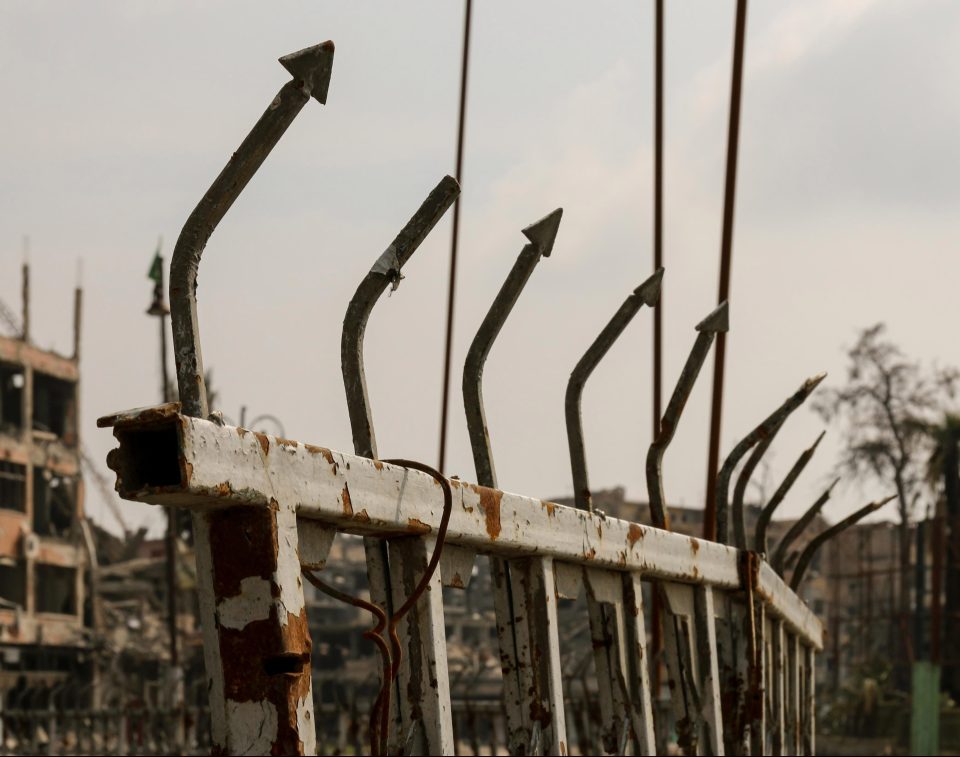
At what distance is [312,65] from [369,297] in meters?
0.58

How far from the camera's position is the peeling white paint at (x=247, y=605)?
2.38 meters

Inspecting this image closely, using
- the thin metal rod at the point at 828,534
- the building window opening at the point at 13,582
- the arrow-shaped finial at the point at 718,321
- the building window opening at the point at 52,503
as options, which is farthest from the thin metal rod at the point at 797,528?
the building window opening at the point at 52,503

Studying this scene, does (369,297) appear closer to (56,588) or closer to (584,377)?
(584,377)

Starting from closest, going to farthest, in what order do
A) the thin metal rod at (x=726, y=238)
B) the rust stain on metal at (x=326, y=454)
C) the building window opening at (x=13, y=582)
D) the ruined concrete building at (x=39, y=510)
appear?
the rust stain on metal at (x=326, y=454) < the thin metal rod at (x=726, y=238) < the ruined concrete building at (x=39, y=510) < the building window opening at (x=13, y=582)

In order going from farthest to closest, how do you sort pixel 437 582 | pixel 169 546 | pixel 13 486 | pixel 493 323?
1. pixel 13 486
2. pixel 169 546
3. pixel 493 323
4. pixel 437 582

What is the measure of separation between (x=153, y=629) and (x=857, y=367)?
855 inches

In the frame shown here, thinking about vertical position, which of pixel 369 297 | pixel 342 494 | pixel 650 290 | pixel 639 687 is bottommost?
pixel 639 687

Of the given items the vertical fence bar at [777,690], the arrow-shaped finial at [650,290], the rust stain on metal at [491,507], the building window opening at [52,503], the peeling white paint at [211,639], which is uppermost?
the building window opening at [52,503]

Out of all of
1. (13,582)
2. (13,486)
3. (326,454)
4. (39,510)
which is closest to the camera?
(326,454)

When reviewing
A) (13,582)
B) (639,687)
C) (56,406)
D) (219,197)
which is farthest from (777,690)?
(56,406)

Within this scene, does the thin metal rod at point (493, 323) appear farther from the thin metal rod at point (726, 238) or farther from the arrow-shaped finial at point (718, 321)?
the thin metal rod at point (726, 238)

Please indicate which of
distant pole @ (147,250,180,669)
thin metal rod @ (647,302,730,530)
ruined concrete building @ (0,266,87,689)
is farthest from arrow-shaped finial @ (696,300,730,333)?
ruined concrete building @ (0,266,87,689)

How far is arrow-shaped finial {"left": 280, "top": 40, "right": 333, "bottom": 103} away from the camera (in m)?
2.44

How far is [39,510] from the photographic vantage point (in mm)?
44406
